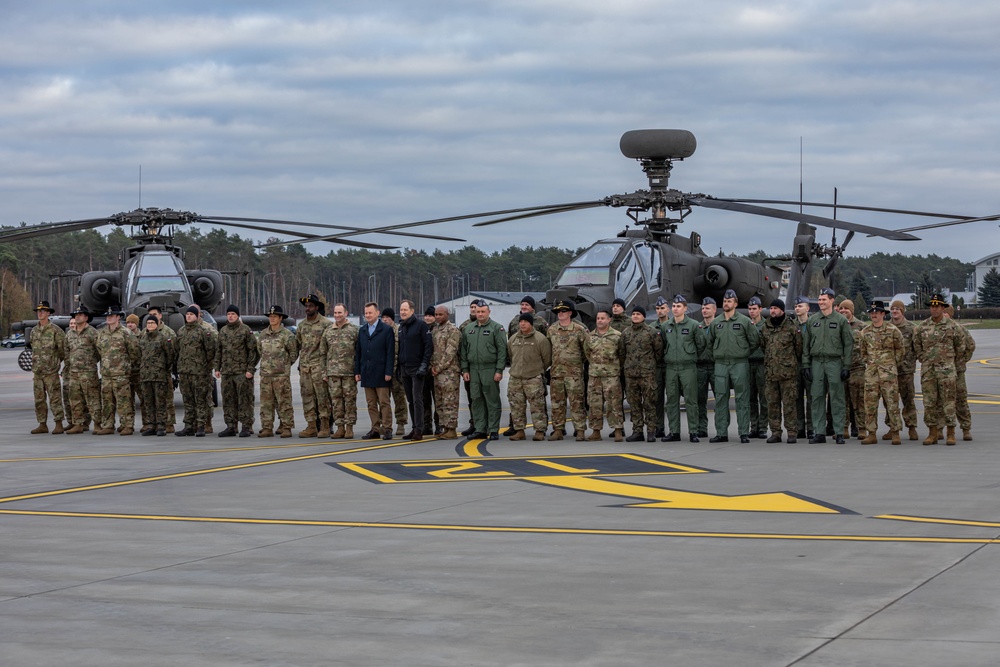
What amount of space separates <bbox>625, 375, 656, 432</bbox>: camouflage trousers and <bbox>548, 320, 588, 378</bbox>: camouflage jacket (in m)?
0.66

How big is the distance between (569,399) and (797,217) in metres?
5.87

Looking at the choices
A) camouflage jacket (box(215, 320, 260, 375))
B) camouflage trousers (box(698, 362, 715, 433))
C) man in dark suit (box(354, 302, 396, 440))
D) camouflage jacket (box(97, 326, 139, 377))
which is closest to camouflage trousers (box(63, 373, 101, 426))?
camouflage jacket (box(97, 326, 139, 377))

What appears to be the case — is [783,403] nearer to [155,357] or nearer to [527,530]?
[527,530]

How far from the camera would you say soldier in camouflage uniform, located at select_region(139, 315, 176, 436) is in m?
16.4

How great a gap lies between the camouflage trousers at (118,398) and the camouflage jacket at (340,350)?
10.7 feet

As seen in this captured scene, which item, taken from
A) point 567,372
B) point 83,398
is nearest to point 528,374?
point 567,372

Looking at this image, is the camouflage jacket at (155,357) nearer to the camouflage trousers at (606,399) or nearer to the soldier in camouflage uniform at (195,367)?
the soldier in camouflage uniform at (195,367)

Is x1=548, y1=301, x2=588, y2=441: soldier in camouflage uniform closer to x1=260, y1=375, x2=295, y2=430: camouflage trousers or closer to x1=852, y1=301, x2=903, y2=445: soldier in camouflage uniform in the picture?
x1=852, y1=301, x2=903, y2=445: soldier in camouflage uniform

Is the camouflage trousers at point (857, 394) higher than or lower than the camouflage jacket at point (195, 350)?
lower

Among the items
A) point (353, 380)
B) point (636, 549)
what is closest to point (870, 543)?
point (636, 549)

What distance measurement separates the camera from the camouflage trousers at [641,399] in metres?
14.4

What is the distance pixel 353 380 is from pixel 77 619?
9.77 meters

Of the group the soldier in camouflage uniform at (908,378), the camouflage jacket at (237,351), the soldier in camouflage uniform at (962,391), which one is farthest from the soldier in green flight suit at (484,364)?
the soldier in camouflage uniform at (962,391)

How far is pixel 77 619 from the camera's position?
556cm
